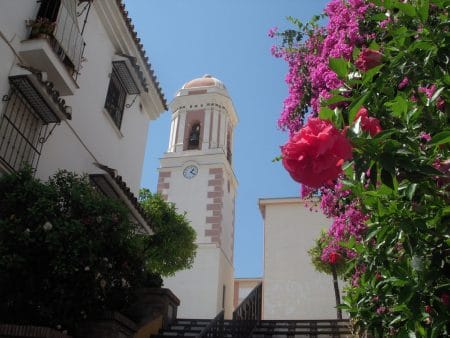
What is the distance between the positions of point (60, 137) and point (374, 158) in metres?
7.07

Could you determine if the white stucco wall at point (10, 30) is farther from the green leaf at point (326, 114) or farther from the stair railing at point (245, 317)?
the green leaf at point (326, 114)

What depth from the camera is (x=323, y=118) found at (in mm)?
2426

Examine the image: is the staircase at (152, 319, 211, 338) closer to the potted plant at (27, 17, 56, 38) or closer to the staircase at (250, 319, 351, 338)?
the staircase at (250, 319, 351, 338)

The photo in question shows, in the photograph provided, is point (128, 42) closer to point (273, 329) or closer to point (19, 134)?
point (19, 134)

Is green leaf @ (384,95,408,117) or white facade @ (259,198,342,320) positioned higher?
white facade @ (259,198,342,320)

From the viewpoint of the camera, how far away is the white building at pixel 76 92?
7.19 metres

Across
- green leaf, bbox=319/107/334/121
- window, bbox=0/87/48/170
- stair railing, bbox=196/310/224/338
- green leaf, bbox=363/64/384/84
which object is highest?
window, bbox=0/87/48/170

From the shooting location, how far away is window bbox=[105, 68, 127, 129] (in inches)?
419

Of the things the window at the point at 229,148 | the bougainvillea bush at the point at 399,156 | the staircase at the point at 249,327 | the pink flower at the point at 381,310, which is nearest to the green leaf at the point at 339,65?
the bougainvillea bush at the point at 399,156

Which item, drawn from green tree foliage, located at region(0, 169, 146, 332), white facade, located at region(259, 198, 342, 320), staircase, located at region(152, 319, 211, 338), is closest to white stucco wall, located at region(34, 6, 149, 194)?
green tree foliage, located at region(0, 169, 146, 332)

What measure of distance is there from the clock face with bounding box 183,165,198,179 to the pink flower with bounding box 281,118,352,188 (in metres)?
19.2

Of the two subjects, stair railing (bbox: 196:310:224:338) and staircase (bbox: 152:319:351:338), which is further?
staircase (bbox: 152:319:351:338)

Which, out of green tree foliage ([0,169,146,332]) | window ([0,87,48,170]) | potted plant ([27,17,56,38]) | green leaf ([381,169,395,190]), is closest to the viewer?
green leaf ([381,169,395,190])

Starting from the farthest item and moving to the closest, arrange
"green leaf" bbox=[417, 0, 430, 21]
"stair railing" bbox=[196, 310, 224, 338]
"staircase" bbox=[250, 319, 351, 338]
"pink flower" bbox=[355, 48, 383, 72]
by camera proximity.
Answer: "staircase" bbox=[250, 319, 351, 338], "stair railing" bbox=[196, 310, 224, 338], "pink flower" bbox=[355, 48, 383, 72], "green leaf" bbox=[417, 0, 430, 21]
